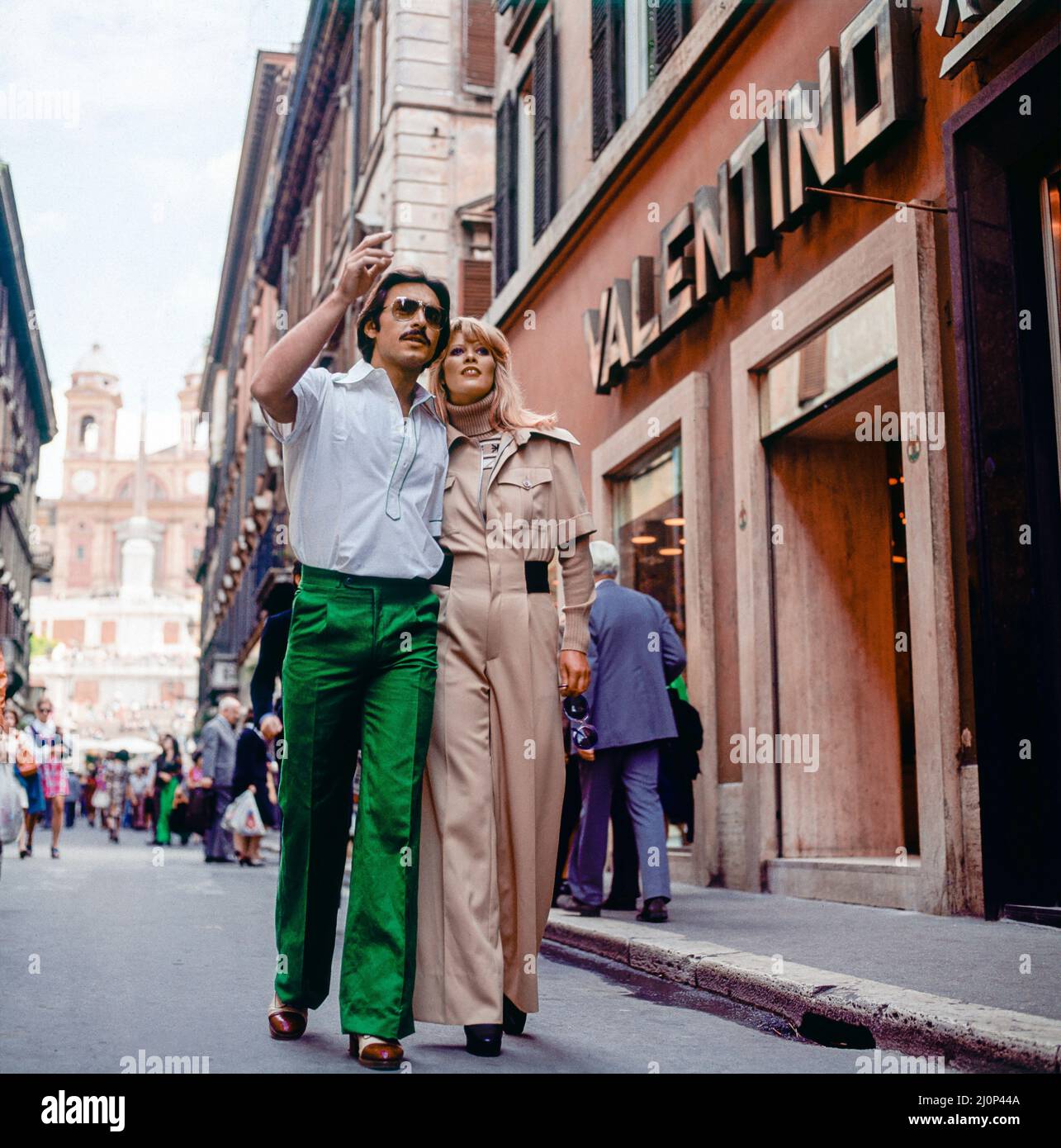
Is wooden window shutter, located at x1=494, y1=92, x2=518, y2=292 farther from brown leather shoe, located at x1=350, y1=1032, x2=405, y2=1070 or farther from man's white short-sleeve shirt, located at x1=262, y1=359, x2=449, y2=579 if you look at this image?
brown leather shoe, located at x1=350, y1=1032, x2=405, y2=1070

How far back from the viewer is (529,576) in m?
4.25

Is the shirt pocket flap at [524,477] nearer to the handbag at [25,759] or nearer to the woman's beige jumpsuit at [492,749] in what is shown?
the woman's beige jumpsuit at [492,749]

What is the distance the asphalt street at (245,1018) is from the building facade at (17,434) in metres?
36.0

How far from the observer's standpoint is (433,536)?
4172mm

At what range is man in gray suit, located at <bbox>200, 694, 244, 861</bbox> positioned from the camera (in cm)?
1697

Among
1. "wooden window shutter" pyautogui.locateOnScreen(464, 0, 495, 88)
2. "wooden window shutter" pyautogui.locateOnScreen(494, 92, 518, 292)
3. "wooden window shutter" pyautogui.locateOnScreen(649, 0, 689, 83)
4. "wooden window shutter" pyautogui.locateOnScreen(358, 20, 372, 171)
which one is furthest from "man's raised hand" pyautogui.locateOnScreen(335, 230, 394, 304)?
"wooden window shutter" pyautogui.locateOnScreen(358, 20, 372, 171)

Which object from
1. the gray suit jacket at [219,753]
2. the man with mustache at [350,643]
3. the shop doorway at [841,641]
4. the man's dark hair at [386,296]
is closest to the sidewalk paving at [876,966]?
the shop doorway at [841,641]

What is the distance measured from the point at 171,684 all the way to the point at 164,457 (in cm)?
2854

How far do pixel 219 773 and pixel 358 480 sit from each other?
1373 centimetres

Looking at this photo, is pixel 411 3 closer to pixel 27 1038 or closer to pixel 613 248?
pixel 613 248

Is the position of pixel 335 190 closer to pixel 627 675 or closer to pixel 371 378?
pixel 627 675

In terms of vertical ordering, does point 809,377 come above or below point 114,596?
below

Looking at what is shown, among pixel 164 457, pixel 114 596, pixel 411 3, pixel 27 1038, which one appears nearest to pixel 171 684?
pixel 114 596

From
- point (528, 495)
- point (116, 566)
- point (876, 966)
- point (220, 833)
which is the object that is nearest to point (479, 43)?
point (220, 833)
